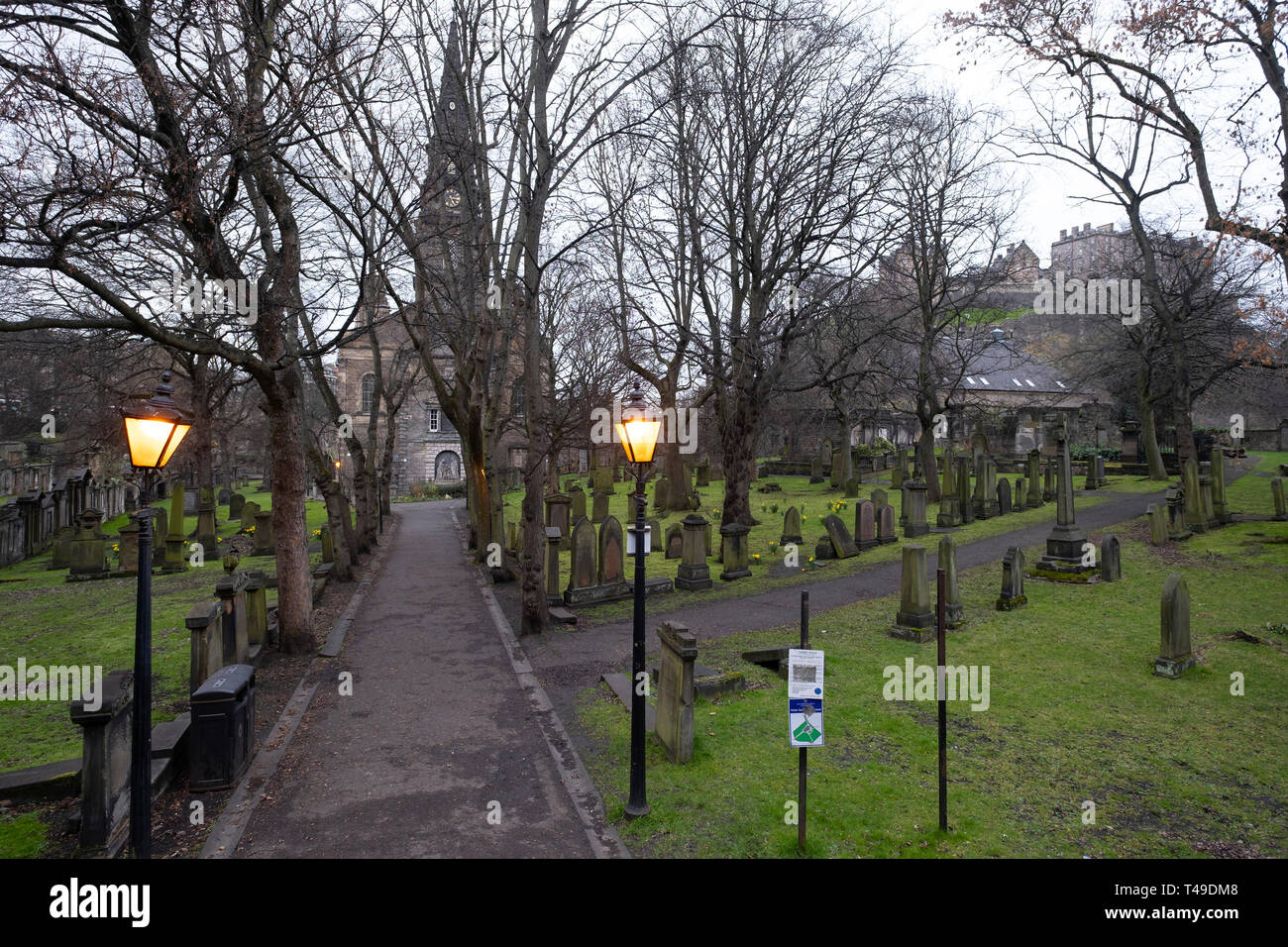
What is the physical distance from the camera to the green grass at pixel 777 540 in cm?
1359

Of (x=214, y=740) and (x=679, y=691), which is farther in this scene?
(x=679, y=691)

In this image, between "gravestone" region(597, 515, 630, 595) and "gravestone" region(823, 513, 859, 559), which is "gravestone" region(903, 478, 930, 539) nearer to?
"gravestone" region(823, 513, 859, 559)

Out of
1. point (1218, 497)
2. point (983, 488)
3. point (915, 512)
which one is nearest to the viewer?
point (1218, 497)

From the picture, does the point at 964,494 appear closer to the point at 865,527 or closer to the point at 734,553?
the point at 865,527

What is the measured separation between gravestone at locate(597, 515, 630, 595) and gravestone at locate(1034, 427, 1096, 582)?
8047 mm

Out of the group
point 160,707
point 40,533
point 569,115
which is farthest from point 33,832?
point 40,533

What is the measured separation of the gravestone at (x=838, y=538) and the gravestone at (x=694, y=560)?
133 inches

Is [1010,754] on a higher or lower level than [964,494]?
lower

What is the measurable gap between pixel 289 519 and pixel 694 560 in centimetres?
776

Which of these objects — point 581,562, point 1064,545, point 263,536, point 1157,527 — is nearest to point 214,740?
point 581,562

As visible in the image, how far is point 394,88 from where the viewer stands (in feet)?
32.5

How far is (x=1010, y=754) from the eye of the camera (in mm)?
6406
